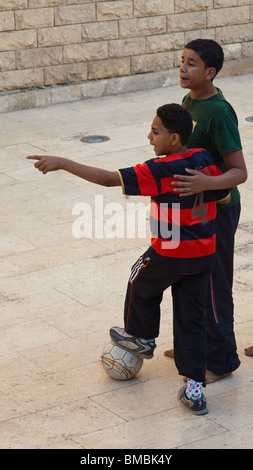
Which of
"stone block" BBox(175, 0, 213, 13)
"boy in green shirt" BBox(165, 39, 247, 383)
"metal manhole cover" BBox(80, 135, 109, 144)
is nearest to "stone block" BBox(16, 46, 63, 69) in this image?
"metal manhole cover" BBox(80, 135, 109, 144)

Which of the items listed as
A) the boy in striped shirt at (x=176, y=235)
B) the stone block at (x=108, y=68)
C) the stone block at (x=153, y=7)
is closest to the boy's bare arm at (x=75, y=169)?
the boy in striped shirt at (x=176, y=235)

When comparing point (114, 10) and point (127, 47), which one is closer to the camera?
point (114, 10)

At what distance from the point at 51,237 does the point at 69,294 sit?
115 cm

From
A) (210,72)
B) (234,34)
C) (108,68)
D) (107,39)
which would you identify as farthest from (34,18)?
(210,72)

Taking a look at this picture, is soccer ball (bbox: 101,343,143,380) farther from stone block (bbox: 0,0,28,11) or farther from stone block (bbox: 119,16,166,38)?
stone block (bbox: 119,16,166,38)

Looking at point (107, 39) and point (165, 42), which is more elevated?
point (107, 39)

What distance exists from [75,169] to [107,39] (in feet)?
25.2

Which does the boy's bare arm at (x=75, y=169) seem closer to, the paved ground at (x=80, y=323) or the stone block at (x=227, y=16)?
the paved ground at (x=80, y=323)

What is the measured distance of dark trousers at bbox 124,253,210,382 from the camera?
4.82m

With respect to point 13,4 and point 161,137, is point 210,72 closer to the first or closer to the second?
point 161,137

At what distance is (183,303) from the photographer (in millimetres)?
4832

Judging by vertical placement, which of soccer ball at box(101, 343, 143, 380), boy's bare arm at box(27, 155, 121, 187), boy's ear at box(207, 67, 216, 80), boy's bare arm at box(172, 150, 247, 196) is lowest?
soccer ball at box(101, 343, 143, 380)

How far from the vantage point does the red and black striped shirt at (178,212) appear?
457 cm

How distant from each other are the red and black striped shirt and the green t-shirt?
5.1 inches
